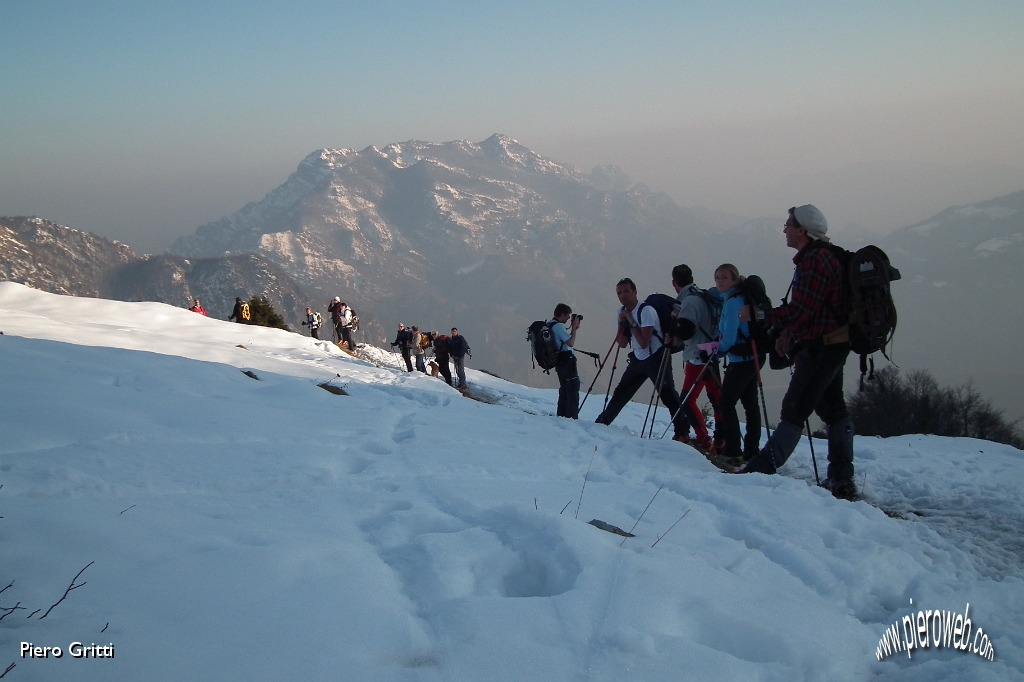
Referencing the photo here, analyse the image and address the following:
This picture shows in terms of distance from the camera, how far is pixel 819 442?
12055 millimetres

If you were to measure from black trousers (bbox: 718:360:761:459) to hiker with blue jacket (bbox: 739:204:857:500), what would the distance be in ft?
3.73

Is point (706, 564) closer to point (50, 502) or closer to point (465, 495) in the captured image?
point (465, 495)

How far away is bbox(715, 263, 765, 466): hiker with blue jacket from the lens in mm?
7426

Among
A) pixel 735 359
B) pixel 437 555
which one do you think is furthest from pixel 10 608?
pixel 735 359

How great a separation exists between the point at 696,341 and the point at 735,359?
30.7 inches

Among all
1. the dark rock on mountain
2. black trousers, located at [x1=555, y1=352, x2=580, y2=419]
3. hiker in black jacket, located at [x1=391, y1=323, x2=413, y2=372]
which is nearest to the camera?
black trousers, located at [x1=555, y1=352, x2=580, y2=419]

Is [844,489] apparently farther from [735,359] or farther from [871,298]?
[871,298]

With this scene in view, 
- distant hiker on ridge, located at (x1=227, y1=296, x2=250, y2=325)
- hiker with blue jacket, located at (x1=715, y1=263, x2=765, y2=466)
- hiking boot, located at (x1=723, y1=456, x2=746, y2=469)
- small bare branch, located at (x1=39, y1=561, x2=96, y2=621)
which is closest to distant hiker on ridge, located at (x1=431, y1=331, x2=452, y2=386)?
distant hiker on ridge, located at (x1=227, y1=296, x2=250, y2=325)

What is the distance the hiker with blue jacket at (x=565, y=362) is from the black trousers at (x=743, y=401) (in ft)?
9.07

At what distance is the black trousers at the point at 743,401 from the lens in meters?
7.43

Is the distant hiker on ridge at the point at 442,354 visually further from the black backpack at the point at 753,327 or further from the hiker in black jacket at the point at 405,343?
the black backpack at the point at 753,327

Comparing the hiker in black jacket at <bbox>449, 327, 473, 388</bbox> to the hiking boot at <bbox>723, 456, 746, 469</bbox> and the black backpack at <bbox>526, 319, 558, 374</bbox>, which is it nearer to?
the black backpack at <bbox>526, 319, 558, 374</bbox>

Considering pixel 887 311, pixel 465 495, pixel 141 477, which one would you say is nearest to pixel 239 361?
pixel 141 477

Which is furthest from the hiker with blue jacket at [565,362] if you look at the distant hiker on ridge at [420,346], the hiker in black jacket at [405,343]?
the distant hiker on ridge at [420,346]
